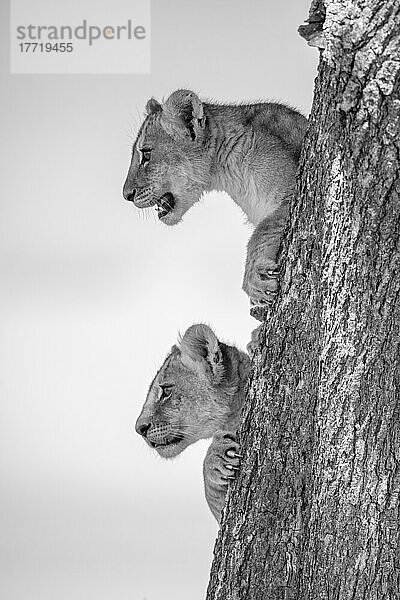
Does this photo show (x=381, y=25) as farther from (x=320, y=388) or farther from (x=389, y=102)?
(x=320, y=388)

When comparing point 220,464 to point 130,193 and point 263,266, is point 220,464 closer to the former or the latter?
point 263,266

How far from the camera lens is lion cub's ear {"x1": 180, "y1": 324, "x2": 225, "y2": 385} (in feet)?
12.7

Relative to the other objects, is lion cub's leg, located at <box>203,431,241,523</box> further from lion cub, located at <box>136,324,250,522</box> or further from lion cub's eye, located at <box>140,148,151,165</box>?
lion cub's eye, located at <box>140,148,151,165</box>

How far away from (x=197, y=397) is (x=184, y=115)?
1138mm

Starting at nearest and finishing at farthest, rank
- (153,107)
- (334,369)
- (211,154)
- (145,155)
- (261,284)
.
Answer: (334,369) → (261,284) → (211,154) → (145,155) → (153,107)

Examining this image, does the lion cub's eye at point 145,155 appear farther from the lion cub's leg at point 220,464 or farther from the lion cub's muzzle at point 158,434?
the lion cub's leg at point 220,464

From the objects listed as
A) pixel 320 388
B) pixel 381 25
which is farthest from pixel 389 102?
pixel 320 388

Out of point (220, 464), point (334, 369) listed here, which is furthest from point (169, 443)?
point (334, 369)

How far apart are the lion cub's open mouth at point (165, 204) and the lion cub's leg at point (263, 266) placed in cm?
79

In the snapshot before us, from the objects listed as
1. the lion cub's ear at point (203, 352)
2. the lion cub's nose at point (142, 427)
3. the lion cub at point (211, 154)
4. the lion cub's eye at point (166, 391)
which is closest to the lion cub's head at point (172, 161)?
the lion cub at point (211, 154)

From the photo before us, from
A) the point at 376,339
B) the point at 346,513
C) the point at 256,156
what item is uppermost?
the point at 256,156

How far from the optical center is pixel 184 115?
4004 millimetres

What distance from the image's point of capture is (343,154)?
2531mm

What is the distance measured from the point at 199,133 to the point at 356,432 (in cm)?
173
